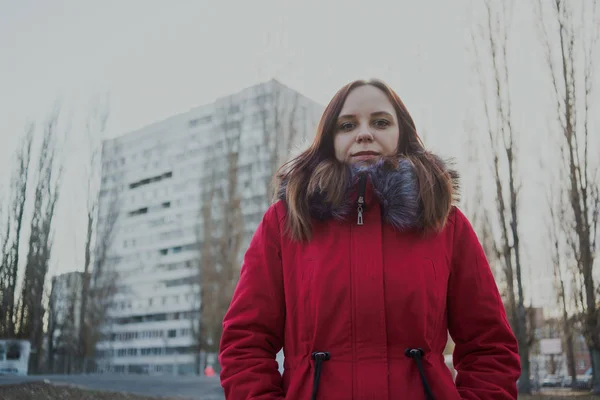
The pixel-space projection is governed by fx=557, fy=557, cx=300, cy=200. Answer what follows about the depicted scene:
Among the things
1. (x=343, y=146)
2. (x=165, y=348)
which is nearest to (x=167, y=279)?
(x=165, y=348)

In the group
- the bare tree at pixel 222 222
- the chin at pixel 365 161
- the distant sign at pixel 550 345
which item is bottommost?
the distant sign at pixel 550 345

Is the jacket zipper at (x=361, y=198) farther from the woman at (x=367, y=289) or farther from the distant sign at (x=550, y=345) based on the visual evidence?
the distant sign at (x=550, y=345)

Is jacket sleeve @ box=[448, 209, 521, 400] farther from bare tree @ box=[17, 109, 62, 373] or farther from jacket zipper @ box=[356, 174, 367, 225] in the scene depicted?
bare tree @ box=[17, 109, 62, 373]

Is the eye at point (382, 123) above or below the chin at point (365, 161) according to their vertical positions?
above

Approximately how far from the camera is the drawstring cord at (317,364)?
4.52 ft

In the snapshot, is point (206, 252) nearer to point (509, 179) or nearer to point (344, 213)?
point (509, 179)

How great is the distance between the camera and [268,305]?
5.19 feet

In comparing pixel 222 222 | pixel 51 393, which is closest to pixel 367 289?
pixel 51 393

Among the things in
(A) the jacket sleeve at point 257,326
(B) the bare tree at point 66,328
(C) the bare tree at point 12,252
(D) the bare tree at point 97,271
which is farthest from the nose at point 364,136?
(D) the bare tree at point 97,271

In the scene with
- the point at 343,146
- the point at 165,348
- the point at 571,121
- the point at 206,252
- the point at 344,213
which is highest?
the point at 571,121

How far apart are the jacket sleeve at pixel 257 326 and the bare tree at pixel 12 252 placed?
638 centimetres

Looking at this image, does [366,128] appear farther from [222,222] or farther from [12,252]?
[222,222]

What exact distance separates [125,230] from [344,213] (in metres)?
73.5

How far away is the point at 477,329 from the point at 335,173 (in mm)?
601
